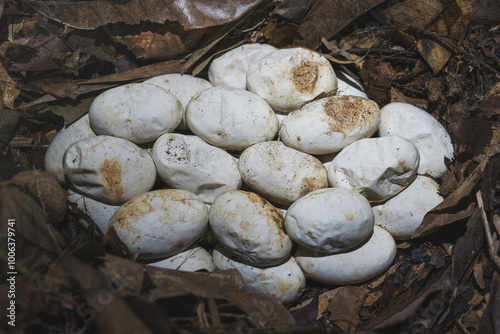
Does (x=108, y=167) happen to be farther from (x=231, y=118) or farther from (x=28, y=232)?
(x=231, y=118)

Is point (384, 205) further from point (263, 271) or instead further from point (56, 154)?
point (56, 154)

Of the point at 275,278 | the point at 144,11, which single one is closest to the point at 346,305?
the point at 275,278

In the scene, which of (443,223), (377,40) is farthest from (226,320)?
(377,40)

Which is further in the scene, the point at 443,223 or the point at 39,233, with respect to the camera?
the point at 443,223

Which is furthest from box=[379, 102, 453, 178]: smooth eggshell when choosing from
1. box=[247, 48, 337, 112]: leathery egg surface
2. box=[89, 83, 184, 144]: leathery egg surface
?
box=[89, 83, 184, 144]: leathery egg surface

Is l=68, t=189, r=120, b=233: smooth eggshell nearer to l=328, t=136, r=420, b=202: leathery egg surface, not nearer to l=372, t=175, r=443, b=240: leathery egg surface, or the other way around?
l=328, t=136, r=420, b=202: leathery egg surface
